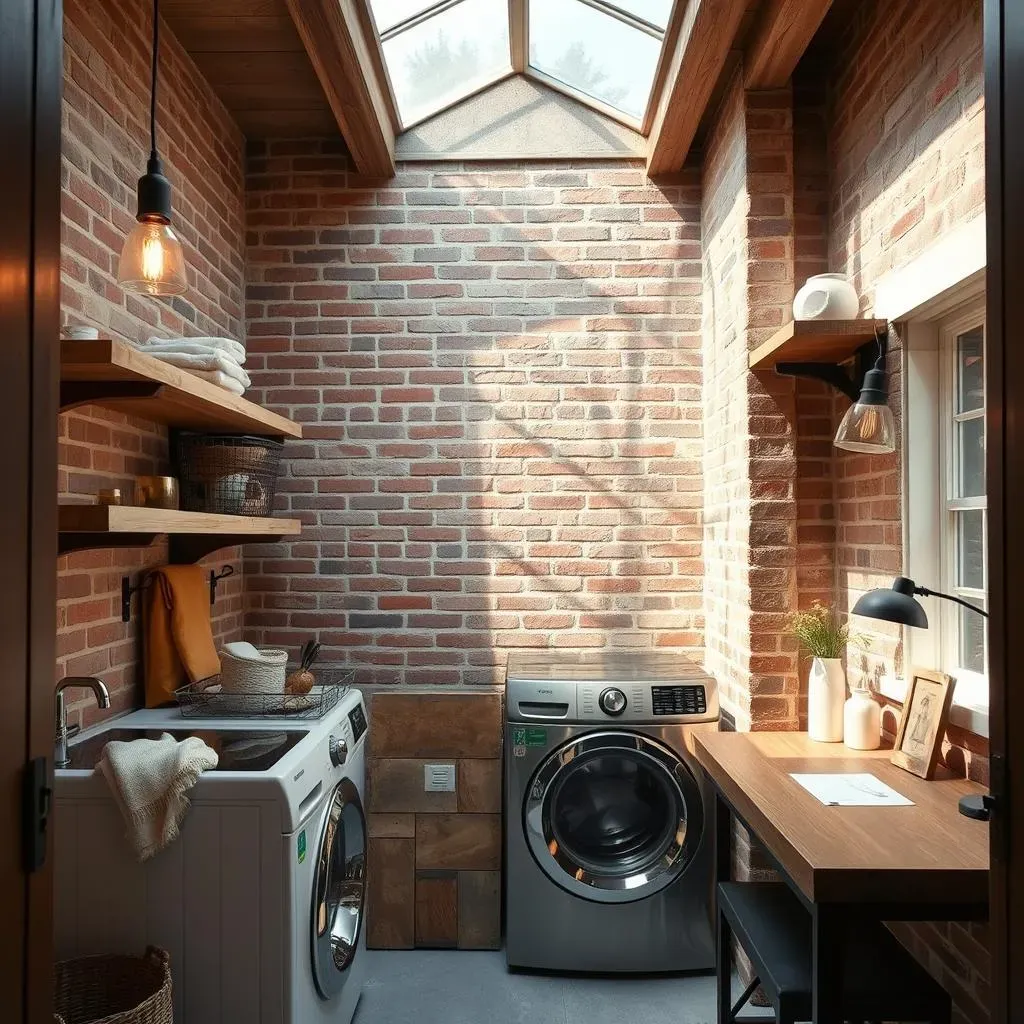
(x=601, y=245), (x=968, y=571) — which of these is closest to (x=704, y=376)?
(x=601, y=245)

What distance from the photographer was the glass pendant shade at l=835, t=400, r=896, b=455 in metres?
2.06

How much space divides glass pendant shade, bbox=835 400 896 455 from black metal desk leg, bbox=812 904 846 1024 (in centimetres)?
108

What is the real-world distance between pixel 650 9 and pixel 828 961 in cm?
262

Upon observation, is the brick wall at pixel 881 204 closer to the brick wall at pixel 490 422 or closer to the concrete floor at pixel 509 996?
the brick wall at pixel 490 422

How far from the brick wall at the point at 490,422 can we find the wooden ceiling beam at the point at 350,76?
0.21 metres

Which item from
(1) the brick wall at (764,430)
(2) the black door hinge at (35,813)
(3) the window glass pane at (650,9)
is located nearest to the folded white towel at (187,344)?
(2) the black door hinge at (35,813)

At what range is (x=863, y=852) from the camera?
5.22 ft

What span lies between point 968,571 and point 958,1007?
38.1 inches

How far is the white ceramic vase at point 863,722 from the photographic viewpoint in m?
2.28

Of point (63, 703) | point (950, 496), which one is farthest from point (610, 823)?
point (63, 703)

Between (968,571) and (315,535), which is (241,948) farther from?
(968,571)

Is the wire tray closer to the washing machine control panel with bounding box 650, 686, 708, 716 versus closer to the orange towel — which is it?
the orange towel

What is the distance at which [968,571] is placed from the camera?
2096mm

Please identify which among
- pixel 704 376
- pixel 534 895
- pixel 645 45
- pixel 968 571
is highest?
pixel 645 45
